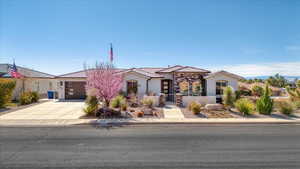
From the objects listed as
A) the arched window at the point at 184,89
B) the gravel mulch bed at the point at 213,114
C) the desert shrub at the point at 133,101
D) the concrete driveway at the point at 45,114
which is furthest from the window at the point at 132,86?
the gravel mulch bed at the point at 213,114

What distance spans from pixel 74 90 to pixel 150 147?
1889 cm

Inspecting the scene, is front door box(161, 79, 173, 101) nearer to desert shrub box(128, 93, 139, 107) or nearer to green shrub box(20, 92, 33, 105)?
desert shrub box(128, 93, 139, 107)

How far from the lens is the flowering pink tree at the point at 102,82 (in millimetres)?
12078

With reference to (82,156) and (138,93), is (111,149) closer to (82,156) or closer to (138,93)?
(82,156)

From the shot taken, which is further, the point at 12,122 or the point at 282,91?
the point at 282,91

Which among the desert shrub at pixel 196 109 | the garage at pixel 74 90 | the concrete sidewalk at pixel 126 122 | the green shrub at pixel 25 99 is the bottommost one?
the concrete sidewalk at pixel 126 122

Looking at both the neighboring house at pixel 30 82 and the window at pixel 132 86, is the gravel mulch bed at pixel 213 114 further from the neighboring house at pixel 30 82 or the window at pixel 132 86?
the neighboring house at pixel 30 82

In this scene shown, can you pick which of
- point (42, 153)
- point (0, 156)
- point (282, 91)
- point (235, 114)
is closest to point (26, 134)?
point (0, 156)

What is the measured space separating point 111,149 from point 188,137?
375 centimetres

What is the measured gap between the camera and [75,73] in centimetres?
2298

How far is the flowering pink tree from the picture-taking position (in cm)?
1208

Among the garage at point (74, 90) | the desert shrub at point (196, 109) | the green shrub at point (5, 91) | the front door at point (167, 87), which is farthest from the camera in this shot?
the garage at point (74, 90)

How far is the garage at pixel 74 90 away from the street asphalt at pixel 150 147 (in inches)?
506

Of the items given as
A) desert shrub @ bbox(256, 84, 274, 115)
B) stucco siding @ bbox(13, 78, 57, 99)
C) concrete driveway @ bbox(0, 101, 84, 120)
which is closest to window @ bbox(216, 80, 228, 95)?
desert shrub @ bbox(256, 84, 274, 115)
